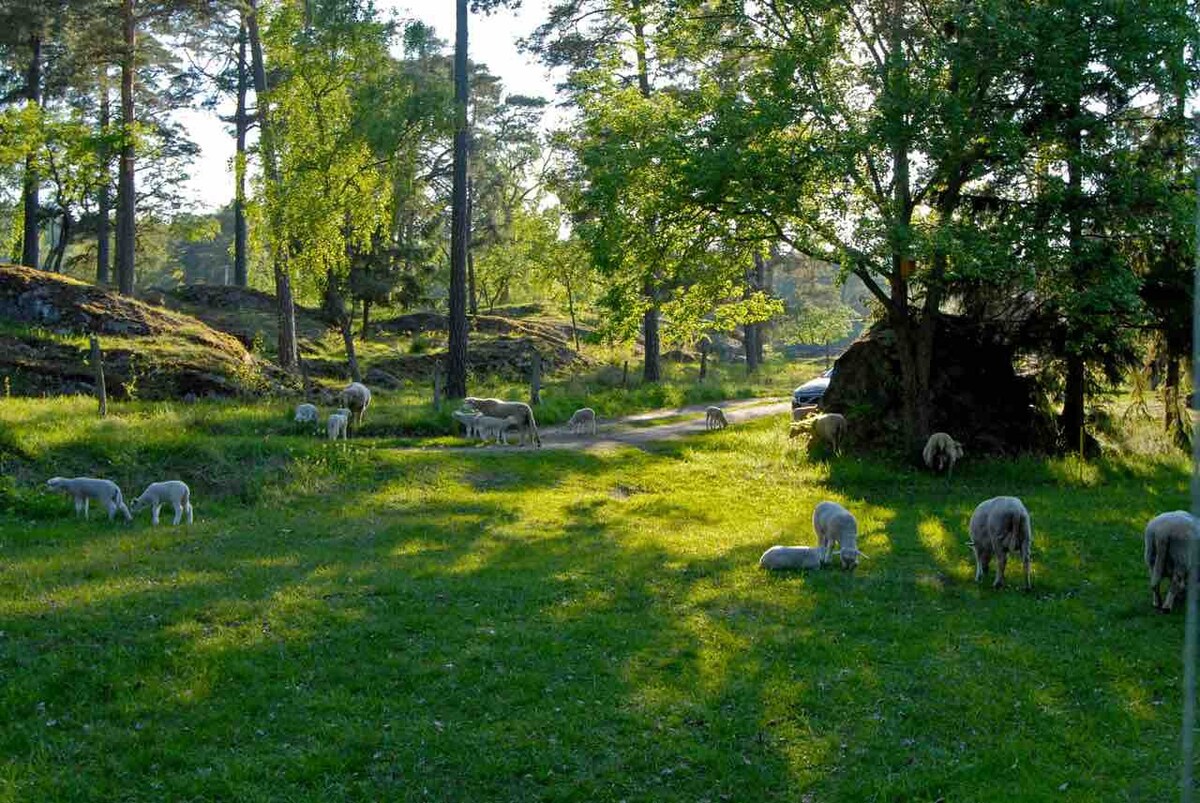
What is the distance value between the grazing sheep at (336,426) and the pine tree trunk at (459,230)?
6.73 meters

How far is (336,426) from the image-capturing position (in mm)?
22531

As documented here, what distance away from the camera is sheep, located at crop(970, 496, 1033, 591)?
12.9 meters

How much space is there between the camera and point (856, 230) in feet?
66.6

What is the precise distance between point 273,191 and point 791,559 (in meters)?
21.4

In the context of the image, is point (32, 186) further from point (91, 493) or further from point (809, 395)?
point (809, 395)

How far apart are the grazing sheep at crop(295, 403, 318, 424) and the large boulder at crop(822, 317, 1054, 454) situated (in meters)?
13.5

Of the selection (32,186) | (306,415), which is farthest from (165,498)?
(32,186)

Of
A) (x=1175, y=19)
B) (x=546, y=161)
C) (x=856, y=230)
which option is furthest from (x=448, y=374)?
(x=546, y=161)

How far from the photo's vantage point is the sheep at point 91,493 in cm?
1594

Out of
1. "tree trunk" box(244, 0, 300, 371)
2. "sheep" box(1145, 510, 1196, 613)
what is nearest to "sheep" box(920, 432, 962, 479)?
"sheep" box(1145, 510, 1196, 613)

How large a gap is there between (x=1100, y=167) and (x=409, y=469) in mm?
15850

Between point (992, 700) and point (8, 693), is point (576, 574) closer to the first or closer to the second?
point (992, 700)

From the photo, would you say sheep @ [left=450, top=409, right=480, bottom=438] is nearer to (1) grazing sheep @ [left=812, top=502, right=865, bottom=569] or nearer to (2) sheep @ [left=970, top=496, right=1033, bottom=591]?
(1) grazing sheep @ [left=812, top=502, right=865, bottom=569]

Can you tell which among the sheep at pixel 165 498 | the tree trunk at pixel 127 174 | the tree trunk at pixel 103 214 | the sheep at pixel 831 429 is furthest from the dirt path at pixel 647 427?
the tree trunk at pixel 103 214
